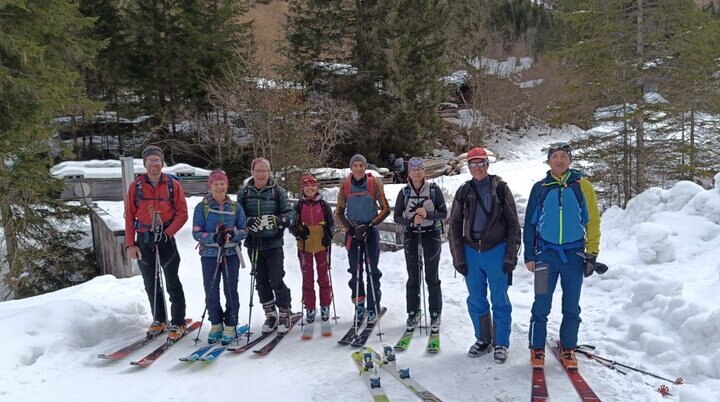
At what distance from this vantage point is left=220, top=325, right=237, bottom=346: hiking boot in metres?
5.59

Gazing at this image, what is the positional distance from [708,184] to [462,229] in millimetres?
15490

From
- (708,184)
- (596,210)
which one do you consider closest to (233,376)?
(596,210)

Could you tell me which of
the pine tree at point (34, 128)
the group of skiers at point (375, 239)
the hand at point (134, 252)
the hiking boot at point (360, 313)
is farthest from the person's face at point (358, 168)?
the pine tree at point (34, 128)

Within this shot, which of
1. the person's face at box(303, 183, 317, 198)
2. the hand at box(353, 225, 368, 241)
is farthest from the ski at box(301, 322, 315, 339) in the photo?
the person's face at box(303, 183, 317, 198)

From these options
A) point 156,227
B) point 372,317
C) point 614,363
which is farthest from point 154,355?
point 614,363

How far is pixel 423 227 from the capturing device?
574cm

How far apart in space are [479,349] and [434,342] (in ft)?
1.75

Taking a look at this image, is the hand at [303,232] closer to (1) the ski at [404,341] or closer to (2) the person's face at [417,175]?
(2) the person's face at [417,175]

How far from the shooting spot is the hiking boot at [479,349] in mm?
5070

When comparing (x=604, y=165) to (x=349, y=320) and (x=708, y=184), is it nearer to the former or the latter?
(x=708, y=184)

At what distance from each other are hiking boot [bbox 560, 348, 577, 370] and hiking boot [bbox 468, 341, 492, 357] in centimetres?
76

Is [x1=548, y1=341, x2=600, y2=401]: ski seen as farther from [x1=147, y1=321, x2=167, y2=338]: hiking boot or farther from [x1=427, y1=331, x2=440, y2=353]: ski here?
[x1=147, y1=321, x2=167, y2=338]: hiking boot

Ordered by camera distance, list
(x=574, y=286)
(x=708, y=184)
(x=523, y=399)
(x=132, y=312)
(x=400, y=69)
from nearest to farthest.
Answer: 1. (x=523, y=399)
2. (x=574, y=286)
3. (x=132, y=312)
4. (x=708, y=184)
5. (x=400, y=69)

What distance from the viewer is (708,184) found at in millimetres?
16359
